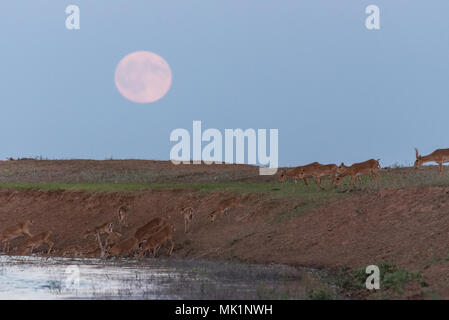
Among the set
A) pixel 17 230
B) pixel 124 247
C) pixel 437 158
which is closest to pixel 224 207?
pixel 124 247

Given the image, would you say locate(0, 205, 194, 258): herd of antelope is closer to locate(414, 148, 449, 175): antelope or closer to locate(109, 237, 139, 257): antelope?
locate(109, 237, 139, 257): antelope

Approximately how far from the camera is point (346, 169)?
38.6 metres

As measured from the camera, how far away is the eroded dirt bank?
26078 mm

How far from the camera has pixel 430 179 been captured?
3719 cm

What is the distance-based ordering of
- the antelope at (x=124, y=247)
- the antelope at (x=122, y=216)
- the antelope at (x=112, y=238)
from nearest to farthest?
the antelope at (x=124, y=247)
the antelope at (x=112, y=238)
the antelope at (x=122, y=216)

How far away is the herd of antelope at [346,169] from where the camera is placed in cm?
3781

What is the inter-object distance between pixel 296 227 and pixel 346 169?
6648 millimetres

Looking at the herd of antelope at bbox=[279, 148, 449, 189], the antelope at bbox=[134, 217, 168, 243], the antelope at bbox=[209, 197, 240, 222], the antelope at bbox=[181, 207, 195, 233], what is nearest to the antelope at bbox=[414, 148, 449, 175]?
the herd of antelope at bbox=[279, 148, 449, 189]

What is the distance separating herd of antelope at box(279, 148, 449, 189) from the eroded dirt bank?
A: 275 centimetres

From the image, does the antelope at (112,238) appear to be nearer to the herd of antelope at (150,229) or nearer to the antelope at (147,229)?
the herd of antelope at (150,229)

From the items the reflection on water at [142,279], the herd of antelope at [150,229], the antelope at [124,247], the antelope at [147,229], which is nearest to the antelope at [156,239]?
the herd of antelope at [150,229]

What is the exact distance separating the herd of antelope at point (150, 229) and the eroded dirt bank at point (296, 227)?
549 millimetres
